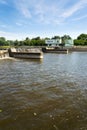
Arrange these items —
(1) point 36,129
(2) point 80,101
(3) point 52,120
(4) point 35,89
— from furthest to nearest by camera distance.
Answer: (4) point 35,89 < (2) point 80,101 < (3) point 52,120 < (1) point 36,129

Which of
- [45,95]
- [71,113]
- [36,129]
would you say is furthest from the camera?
[45,95]

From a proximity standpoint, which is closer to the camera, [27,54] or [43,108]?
[43,108]

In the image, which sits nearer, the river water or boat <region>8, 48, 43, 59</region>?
the river water

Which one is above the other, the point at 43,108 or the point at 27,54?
the point at 27,54

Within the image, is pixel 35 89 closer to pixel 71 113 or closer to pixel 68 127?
pixel 71 113

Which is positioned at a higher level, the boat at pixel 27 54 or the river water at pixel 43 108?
the boat at pixel 27 54

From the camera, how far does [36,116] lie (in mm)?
9438

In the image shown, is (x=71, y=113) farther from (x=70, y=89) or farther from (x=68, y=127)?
(x=70, y=89)

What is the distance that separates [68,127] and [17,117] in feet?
9.43

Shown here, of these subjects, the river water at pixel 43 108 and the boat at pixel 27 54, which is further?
the boat at pixel 27 54

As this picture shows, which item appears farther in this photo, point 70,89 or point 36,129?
point 70,89

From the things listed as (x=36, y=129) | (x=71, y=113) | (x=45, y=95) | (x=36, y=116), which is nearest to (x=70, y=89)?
(x=45, y=95)

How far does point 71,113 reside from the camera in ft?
32.6

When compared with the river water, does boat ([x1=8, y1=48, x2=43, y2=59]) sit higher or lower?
higher
